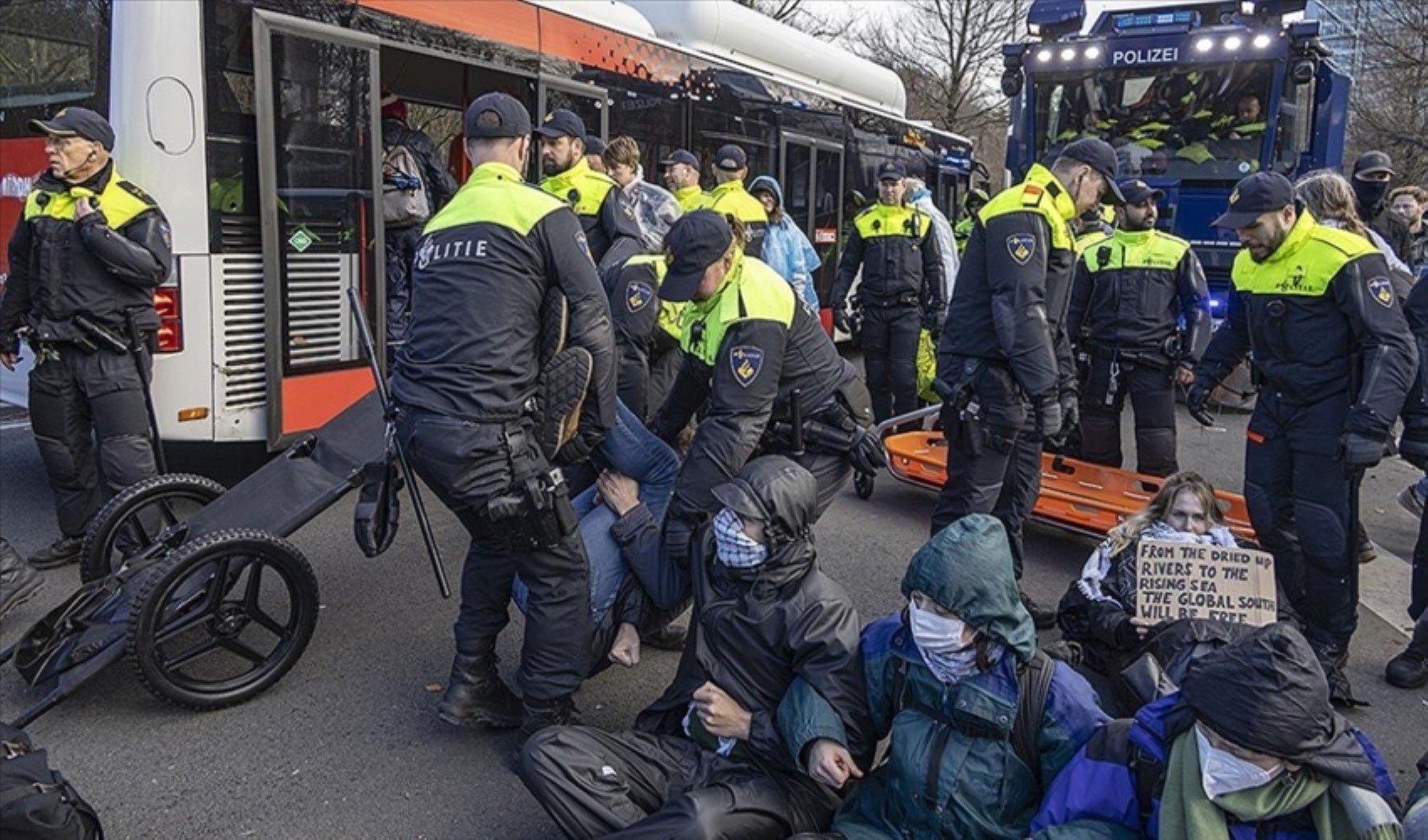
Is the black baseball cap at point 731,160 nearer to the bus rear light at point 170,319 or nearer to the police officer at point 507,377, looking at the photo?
the bus rear light at point 170,319

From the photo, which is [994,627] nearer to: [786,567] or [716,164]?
[786,567]

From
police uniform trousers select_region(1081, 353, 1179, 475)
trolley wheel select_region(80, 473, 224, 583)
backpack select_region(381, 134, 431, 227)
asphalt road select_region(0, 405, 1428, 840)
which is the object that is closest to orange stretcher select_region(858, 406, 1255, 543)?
police uniform trousers select_region(1081, 353, 1179, 475)

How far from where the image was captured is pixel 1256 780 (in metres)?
2.00

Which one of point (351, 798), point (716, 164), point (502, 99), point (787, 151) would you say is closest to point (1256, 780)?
point (351, 798)

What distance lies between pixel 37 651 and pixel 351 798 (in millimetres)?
1313

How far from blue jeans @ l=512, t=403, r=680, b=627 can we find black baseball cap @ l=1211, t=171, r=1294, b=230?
7.46 ft

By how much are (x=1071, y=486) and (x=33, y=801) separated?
5100 mm

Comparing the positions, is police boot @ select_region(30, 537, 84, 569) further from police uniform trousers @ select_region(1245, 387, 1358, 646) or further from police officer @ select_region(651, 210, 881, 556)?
police uniform trousers @ select_region(1245, 387, 1358, 646)

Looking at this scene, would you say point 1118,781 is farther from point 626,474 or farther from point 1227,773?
point 626,474

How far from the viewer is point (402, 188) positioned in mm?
7293

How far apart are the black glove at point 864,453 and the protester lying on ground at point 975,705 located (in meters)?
1.47

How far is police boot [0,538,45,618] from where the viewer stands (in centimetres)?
404

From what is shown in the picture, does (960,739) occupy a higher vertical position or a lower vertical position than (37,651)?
higher

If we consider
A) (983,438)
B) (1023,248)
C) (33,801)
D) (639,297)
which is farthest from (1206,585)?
(33,801)
